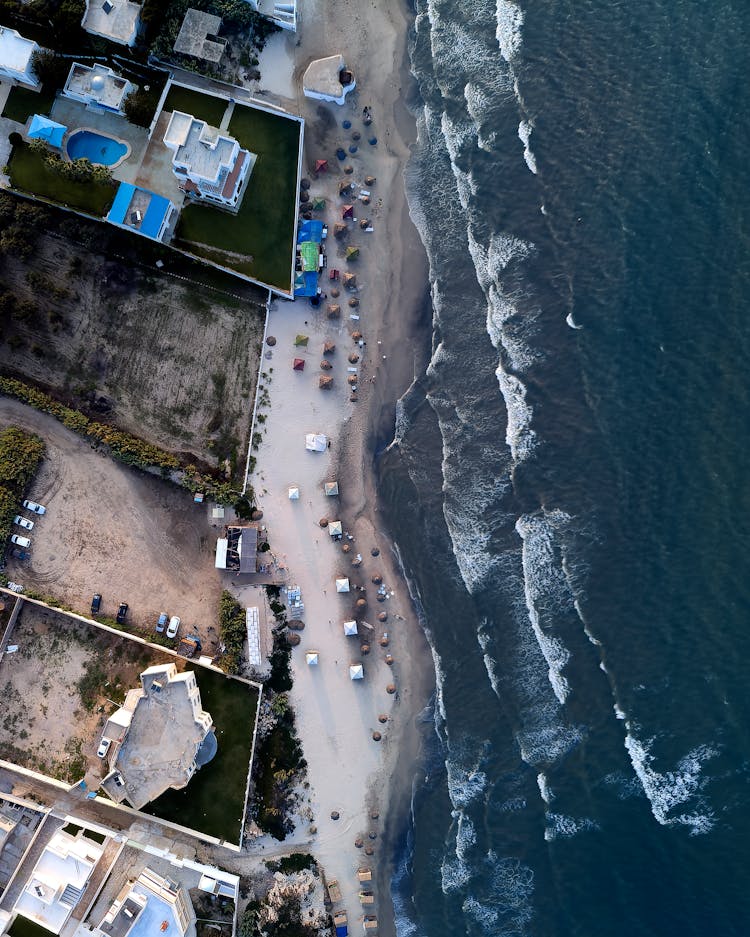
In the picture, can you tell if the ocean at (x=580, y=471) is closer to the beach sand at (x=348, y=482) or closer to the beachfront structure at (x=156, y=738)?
the beach sand at (x=348, y=482)

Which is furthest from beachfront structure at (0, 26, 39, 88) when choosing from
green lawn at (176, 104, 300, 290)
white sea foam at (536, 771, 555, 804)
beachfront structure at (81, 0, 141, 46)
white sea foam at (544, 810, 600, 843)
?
white sea foam at (544, 810, 600, 843)

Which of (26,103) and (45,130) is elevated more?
(26,103)

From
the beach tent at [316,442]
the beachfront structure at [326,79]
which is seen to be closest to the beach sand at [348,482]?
the beach tent at [316,442]

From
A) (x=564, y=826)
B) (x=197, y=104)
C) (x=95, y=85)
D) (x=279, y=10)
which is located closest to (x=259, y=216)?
(x=197, y=104)

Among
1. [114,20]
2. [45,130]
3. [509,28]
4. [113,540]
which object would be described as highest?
[509,28]

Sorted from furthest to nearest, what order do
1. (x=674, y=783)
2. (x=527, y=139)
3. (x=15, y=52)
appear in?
(x=527, y=139) → (x=674, y=783) → (x=15, y=52)

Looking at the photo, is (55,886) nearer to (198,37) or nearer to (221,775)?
(221,775)
